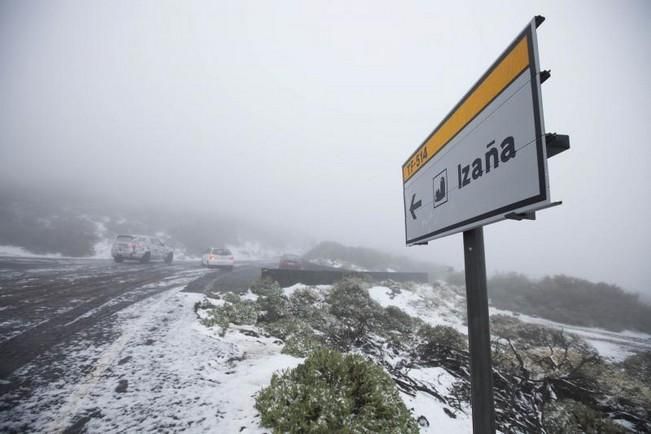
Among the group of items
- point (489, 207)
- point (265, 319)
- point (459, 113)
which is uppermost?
point (459, 113)

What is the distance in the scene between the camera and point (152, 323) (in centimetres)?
586

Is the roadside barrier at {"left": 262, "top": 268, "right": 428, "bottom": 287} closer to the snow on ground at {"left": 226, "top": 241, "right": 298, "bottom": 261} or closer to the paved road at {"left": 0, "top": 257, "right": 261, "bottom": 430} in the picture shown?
the paved road at {"left": 0, "top": 257, "right": 261, "bottom": 430}

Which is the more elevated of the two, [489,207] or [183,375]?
[489,207]

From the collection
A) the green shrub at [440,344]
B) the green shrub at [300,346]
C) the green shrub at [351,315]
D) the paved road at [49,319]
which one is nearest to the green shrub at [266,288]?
the green shrub at [351,315]

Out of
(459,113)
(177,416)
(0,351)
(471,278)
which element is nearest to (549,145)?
(459,113)

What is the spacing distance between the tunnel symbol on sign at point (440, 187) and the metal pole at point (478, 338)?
0.36m

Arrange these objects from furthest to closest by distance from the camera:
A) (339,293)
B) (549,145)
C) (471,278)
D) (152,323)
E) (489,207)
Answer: (339,293)
(152,323)
(471,278)
(489,207)
(549,145)

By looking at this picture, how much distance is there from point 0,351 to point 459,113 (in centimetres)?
724

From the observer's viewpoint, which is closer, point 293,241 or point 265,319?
point 265,319

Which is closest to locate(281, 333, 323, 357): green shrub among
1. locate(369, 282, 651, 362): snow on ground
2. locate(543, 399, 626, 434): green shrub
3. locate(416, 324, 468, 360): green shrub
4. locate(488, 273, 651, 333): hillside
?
locate(416, 324, 468, 360): green shrub

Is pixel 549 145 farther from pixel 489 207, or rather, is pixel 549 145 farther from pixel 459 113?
pixel 459 113

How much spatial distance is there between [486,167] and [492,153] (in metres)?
0.09

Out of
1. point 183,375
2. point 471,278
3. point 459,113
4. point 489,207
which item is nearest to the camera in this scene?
point 489,207

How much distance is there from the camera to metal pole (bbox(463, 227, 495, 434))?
1.71 m
